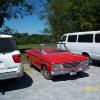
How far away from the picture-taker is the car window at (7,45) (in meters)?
8.03

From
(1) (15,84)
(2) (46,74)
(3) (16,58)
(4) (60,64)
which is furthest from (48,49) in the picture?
(3) (16,58)

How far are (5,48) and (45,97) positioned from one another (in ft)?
7.31

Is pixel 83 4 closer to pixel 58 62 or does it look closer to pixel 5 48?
pixel 58 62

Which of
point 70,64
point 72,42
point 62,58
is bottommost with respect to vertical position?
point 70,64

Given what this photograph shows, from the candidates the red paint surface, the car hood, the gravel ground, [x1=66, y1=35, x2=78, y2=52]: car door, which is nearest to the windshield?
the red paint surface

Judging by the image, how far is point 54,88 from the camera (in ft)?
28.2

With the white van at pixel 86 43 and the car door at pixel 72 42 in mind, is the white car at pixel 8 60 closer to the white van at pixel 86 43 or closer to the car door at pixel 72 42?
the white van at pixel 86 43

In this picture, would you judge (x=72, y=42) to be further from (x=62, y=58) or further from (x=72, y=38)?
(x=62, y=58)

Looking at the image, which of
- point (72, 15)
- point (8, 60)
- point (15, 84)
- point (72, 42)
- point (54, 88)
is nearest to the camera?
point (8, 60)

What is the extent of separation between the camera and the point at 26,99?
24.6 ft

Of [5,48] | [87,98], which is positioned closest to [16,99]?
[5,48]

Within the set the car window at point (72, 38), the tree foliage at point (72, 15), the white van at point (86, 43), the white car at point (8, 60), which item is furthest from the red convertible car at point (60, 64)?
the tree foliage at point (72, 15)

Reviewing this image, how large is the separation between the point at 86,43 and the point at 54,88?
535 cm

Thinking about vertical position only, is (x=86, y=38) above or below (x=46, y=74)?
above
